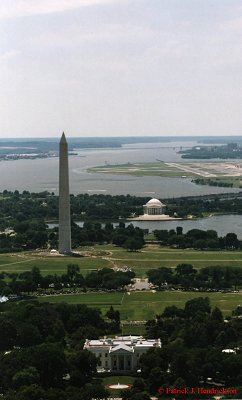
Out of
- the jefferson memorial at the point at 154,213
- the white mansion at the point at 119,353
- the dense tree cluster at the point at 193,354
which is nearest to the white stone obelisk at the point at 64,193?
the dense tree cluster at the point at 193,354

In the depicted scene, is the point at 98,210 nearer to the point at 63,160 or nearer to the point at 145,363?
the point at 63,160

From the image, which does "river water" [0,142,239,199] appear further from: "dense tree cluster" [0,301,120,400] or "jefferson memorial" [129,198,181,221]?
"dense tree cluster" [0,301,120,400]

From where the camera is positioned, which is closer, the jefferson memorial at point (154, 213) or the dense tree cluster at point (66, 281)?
the dense tree cluster at point (66, 281)

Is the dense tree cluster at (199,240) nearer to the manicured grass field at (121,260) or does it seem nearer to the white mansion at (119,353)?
the manicured grass field at (121,260)

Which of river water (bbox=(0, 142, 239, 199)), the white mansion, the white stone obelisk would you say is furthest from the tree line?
river water (bbox=(0, 142, 239, 199))

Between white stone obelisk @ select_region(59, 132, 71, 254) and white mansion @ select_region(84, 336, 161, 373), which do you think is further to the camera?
white stone obelisk @ select_region(59, 132, 71, 254)

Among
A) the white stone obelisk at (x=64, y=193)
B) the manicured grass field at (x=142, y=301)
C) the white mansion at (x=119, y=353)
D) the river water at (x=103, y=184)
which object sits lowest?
the river water at (x=103, y=184)
